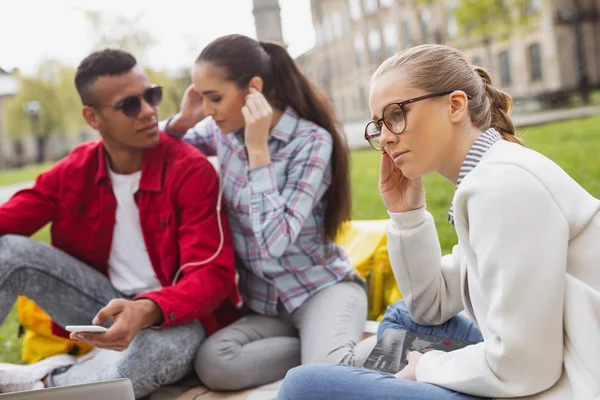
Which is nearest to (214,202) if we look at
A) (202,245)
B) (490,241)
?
(202,245)

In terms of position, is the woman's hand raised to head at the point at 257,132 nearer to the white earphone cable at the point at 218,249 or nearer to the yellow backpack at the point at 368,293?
the white earphone cable at the point at 218,249

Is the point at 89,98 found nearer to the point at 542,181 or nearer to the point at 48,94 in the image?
the point at 542,181

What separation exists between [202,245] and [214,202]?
0.23 meters

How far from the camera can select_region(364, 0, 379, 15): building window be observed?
933 inches

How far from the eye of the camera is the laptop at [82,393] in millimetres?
1512

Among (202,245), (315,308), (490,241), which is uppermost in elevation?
(490,241)

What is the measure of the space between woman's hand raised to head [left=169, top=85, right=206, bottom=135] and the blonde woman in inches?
57.8

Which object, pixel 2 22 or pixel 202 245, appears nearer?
pixel 202 245

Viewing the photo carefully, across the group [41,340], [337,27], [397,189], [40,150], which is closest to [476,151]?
[397,189]

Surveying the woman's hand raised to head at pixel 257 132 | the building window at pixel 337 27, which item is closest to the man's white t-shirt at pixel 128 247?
the woman's hand raised to head at pixel 257 132

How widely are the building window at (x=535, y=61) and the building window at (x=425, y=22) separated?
11.5ft

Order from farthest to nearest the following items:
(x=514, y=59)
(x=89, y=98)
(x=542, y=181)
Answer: (x=514, y=59) < (x=89, y=98) < (x=542, y=181)

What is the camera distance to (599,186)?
561 cm

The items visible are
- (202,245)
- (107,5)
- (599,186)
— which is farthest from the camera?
(107,5)
